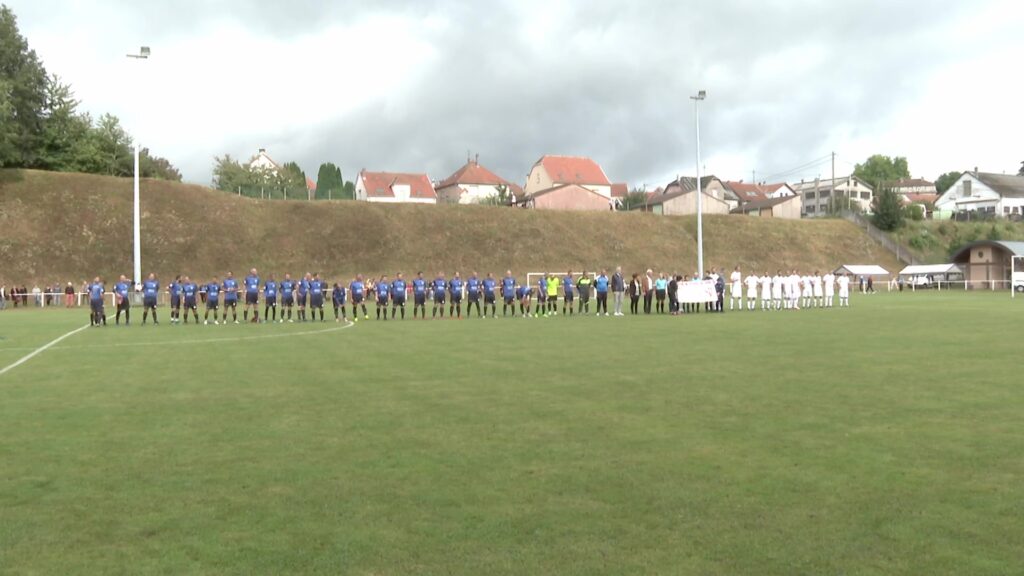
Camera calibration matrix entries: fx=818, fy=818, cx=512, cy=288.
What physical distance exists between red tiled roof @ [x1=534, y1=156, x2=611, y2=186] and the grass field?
3599 inches

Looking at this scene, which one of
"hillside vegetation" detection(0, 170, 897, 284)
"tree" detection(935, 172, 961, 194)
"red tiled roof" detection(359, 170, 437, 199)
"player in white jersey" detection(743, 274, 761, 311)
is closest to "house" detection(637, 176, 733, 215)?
"hillside vegetation" detection(0, 170, 897, 284)

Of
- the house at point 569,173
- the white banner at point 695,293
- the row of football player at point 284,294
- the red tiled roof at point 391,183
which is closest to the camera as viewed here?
the row of football player at point 284,294

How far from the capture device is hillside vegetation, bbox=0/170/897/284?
57.4 meters

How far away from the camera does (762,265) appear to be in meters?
74.0

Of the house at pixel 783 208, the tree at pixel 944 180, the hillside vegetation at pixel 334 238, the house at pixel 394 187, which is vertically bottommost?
the hillside vegetation at pixel 334 238

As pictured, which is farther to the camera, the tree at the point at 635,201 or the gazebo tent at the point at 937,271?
the tree at the point at 635,201

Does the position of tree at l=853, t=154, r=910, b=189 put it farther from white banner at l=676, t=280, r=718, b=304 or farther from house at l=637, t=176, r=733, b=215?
white banner at l=676, t=280, r=718, b=304

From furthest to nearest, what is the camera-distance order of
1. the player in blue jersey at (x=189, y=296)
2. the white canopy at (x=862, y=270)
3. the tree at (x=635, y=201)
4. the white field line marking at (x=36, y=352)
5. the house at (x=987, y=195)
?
1. the house at (x=987, y=195)
2. the tree at (x=635, y=201)
3. the white canopy at (x=862, y=270)
4. the player in blue jersey at (x=189, y=296)
5. the white field line marking at (x=36, y=352)

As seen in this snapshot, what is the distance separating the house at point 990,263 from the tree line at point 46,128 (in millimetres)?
68870

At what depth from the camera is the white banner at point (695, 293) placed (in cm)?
3344

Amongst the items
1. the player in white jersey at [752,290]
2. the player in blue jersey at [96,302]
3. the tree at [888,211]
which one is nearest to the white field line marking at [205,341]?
the player in blue jersey at [96,302]

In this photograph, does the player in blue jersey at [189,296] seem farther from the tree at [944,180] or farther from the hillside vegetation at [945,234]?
the tree at [944,180]

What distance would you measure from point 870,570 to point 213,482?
16.5 ft

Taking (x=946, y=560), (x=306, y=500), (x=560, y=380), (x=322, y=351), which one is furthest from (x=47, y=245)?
(x=946, y=560)
